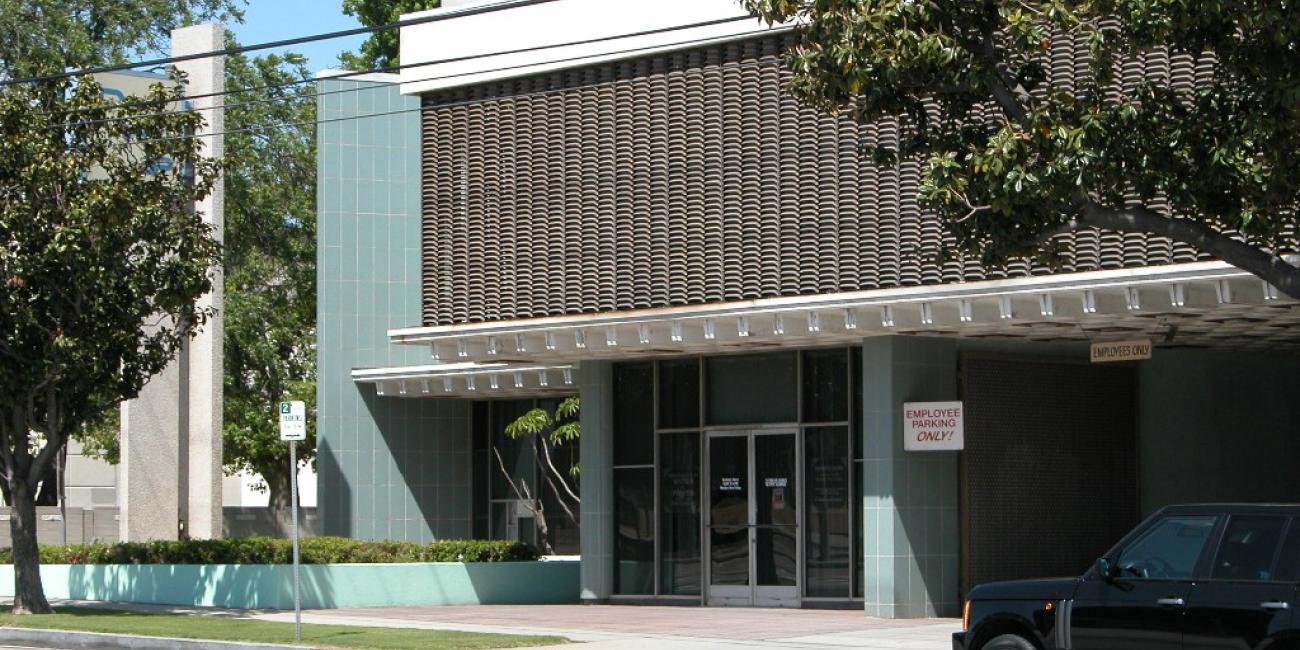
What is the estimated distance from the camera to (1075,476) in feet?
80.5

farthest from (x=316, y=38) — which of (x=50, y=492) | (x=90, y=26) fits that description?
(x=50, y=492)

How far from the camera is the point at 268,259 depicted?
4844cm

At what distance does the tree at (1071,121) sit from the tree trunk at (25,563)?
49.1 ft

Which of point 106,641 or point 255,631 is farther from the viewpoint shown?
point 255,631

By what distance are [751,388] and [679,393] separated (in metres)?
1.33

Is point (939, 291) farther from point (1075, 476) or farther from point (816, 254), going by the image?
point (1075, 476)

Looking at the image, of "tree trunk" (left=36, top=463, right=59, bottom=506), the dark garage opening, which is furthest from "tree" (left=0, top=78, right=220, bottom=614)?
"tree trunk" (left=36, top=463, right=59, bottom=506)

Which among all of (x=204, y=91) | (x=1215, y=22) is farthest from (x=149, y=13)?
(x=1215, y=22)

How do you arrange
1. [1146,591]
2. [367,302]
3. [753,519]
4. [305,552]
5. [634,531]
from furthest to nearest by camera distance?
[367,302], [634,531], [305,552], [753,519], [1146,591]

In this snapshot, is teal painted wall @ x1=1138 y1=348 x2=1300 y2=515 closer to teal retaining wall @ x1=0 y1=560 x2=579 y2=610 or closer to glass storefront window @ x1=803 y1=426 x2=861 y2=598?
glass storefront window @ x1=803 y1=426 x2=861 y2=598

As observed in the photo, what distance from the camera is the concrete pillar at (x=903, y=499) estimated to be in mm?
22594

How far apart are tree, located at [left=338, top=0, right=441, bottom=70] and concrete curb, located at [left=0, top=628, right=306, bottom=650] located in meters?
34.7

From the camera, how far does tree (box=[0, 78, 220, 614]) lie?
23.8m

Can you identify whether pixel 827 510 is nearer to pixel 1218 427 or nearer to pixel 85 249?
pixel 1218 427
